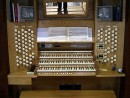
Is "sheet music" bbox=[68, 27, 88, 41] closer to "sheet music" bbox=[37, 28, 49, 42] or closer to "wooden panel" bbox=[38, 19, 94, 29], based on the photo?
"wooden panel" bbox=[38, 19, 94, 29]

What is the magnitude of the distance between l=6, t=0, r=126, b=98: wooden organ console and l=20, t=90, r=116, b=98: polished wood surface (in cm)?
1

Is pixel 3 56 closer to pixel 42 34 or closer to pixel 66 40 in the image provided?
pixel 42 34

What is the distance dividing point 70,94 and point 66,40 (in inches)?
26.9

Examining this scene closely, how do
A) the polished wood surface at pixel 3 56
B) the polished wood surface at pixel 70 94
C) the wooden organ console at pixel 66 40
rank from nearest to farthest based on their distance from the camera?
1. the polished wood surface at pixel 3 56
2. the wooden organ console at pixel 66 40
3. the polished wood surface at pixel 70 94

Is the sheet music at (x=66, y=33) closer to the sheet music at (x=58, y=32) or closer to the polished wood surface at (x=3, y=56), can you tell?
the sheet music at (x=58, y=32)

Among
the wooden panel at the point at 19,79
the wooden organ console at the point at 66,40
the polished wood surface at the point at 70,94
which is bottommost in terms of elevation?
the polished wood surface at the point at 70,94

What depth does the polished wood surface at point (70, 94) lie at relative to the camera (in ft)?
10.00

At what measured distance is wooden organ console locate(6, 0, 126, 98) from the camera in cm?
291

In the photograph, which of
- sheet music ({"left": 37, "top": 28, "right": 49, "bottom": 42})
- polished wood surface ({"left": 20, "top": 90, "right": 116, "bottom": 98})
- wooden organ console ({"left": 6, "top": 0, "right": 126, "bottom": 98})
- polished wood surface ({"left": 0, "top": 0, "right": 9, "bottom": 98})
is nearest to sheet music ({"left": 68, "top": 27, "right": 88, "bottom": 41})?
wooden organ console ({"left": 6, "top": 0, "right": 126, "bottom": 98})

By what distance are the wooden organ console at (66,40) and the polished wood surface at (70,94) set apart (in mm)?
13

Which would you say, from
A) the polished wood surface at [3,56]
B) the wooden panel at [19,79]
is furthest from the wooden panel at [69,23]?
the wooden panel at [19,79]

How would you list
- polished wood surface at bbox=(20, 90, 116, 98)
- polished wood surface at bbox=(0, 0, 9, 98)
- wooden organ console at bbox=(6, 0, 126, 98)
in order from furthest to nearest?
polished wood surface at bbox=(20, 90, 116, 98), wooden organ console at bbox=(6, 0, 126, 98), polished wood surface at bbox=(0, 0, 9, 98)

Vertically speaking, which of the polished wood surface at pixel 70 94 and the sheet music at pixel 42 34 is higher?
the sheet music at pixel 42 34

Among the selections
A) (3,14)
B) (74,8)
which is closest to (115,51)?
(74,8)
